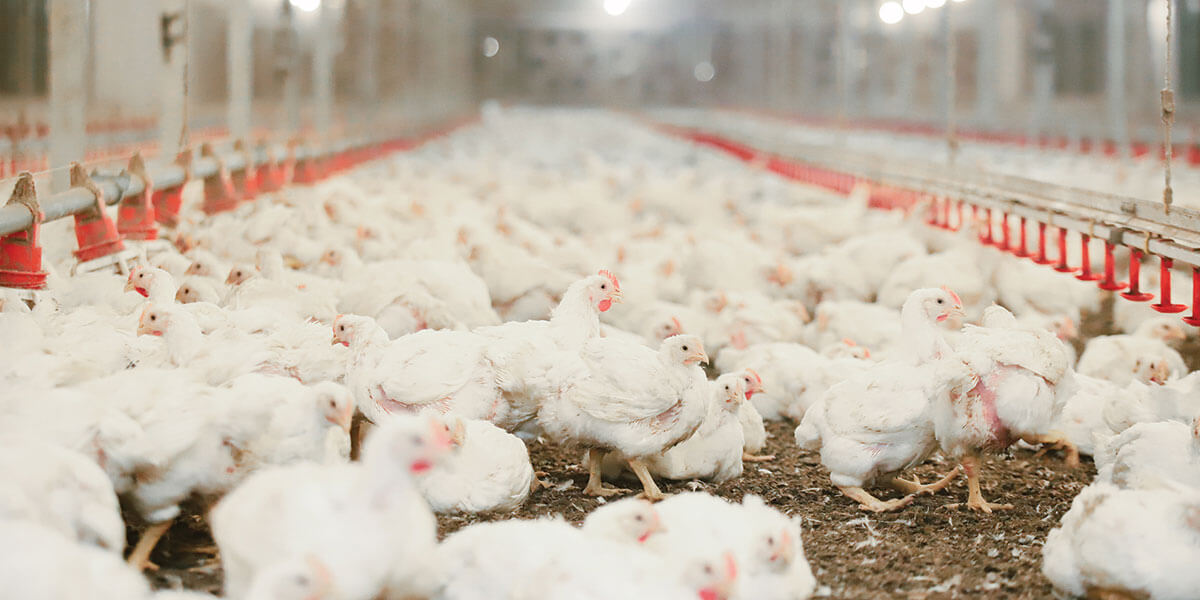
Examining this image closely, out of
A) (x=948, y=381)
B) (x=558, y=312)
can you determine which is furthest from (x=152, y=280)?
(x=948, y=381)

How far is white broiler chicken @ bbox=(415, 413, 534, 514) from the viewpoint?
3430mm

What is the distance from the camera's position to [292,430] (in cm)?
301

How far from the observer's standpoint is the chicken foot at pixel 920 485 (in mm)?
4012

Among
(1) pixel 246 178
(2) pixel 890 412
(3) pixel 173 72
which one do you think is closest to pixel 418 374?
(2) pixel 890 412

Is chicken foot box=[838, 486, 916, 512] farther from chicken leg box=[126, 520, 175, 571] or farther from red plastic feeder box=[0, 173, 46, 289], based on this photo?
red plastic feeder box=[0, 173, 46, 289]

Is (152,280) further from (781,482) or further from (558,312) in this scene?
(781,482)

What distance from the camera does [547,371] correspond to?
12.6 ft

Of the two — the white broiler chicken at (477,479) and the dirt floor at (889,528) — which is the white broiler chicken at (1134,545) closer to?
the dirt floor at (889,528)

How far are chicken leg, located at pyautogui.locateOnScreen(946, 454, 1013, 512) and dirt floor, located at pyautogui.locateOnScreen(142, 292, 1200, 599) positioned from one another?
0.12 ft

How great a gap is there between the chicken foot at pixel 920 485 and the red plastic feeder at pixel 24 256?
3.05 metres

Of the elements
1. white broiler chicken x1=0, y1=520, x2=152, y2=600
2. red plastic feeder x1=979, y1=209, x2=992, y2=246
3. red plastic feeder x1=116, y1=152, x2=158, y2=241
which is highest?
red plastic feeder x1=116, y1=152, x2=158, y2=241

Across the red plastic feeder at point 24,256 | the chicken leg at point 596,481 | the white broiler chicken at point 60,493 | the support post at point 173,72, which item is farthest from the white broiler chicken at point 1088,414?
the support post at point 173,72

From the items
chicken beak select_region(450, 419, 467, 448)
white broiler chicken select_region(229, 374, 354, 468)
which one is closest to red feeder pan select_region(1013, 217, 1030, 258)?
chicken beak select_region(450, 419, 467, 448)

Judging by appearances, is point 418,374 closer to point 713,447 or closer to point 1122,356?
point 713,447
